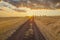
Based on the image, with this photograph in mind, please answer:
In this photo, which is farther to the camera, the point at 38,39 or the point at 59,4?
the point at 59,4

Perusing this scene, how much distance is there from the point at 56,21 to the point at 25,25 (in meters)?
0.53

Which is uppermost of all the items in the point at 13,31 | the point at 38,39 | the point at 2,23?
the point at 2,23

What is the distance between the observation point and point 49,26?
2066 millimetres

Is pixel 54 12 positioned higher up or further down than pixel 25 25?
higher up

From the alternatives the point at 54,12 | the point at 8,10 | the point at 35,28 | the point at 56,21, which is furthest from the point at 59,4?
the point at 8,10

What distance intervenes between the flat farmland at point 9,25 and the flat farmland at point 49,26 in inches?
10.0

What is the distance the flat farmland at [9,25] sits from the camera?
1965 millimetres

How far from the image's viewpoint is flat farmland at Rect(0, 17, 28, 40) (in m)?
1.96

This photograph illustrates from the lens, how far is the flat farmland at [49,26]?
6.56 feet

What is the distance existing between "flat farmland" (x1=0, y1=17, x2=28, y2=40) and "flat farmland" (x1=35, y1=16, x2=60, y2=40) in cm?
25

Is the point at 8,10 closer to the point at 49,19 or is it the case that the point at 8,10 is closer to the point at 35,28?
the point at 35,28

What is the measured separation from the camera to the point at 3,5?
2.09 m

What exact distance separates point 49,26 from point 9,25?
66 cm

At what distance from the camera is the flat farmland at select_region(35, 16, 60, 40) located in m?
2.00
